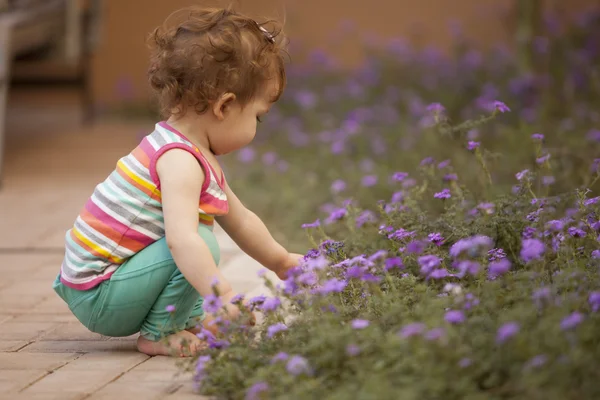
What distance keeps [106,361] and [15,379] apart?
0.86 ft

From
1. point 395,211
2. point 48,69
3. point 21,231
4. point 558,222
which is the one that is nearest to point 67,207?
point 21,231

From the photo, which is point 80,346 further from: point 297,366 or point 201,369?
point 297,366

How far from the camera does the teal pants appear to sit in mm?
2660

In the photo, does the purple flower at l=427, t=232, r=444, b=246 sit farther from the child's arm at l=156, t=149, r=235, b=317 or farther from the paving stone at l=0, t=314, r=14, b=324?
the paving stone at l=0, t=314, r=14, b=324

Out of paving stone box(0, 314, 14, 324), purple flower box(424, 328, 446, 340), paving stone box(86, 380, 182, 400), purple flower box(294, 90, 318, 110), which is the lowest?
purple flower box(424, 328, 446, 340)

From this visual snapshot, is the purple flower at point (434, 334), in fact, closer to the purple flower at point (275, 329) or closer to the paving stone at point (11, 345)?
the purple flower at point (275, 329)

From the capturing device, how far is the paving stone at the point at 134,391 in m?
2.35

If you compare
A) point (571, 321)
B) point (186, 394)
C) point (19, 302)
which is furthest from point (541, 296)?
point (19, 302)

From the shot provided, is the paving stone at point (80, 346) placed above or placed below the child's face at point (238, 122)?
below

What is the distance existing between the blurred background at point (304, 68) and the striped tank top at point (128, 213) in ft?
4.90

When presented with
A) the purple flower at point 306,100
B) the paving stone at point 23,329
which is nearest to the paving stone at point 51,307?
the paving stone at point 23,329

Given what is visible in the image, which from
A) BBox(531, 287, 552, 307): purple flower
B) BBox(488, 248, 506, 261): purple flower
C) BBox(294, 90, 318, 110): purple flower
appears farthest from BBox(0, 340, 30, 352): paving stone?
BBox(294, 90, 318, 110): purple flower

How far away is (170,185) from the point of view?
102 inches

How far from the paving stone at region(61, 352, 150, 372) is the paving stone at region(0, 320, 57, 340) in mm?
308
